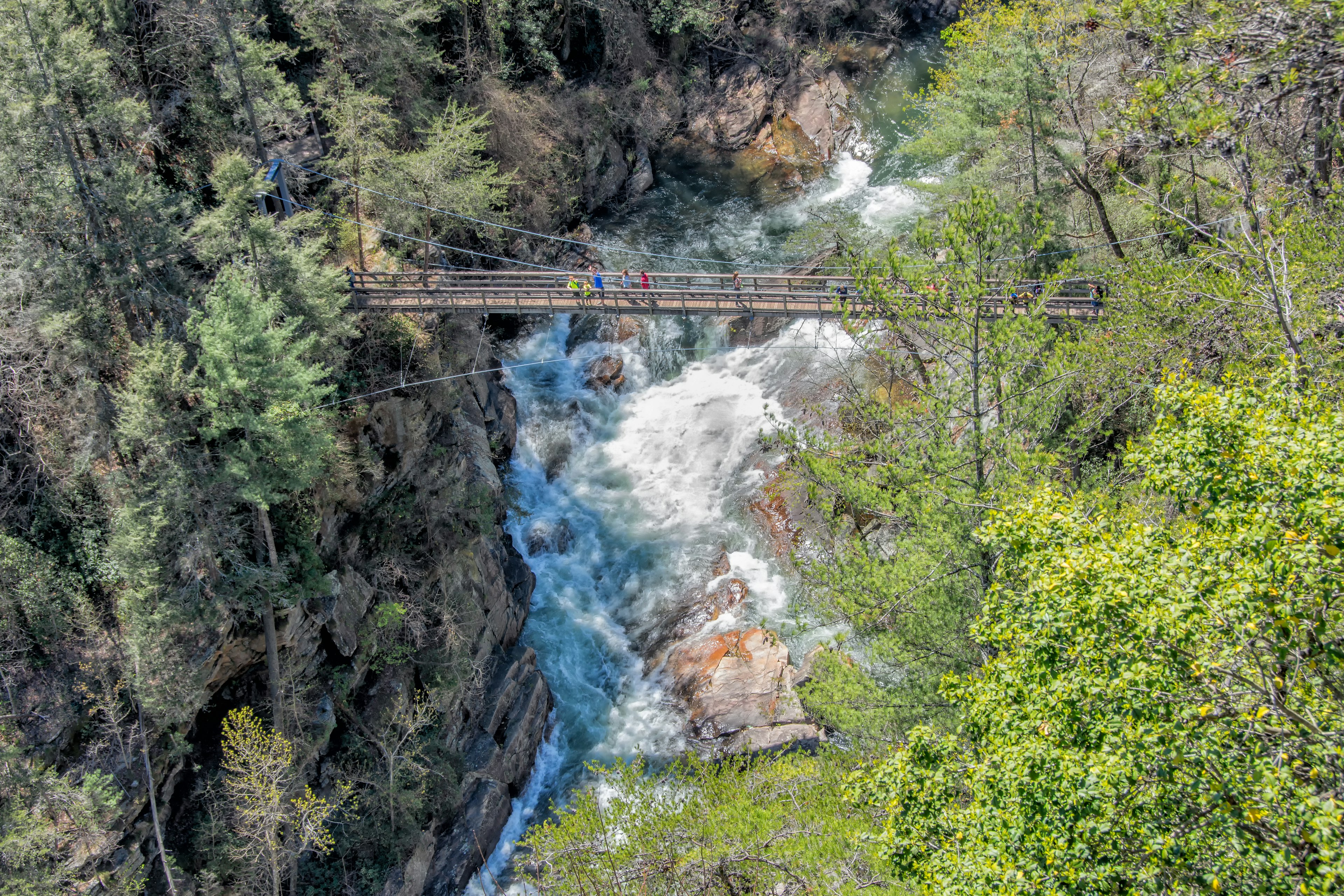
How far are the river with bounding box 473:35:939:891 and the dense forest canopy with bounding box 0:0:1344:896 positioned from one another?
2451mm

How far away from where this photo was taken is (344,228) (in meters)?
24.3

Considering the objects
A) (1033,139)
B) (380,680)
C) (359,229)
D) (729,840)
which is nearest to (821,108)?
(1033,139)

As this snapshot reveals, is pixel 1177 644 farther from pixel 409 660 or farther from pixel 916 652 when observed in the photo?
pixel 409 660

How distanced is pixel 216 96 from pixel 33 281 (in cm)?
816

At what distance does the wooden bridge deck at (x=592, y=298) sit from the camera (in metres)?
21.3

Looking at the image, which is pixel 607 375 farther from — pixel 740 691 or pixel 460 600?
pixel 740 691

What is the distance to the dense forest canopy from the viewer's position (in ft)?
25.7

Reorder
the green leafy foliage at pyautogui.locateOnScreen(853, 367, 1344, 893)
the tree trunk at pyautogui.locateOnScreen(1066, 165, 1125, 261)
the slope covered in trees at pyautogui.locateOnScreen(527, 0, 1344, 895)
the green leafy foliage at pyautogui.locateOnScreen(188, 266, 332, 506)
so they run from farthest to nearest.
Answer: the tree trunk at pyautogui.locateOnScreen(1066, 165, 1125, 261), the green leafy foliage at pyautogui.locateOnScreen(188, 266, 332, 506), the slope covered in trees at pyautogui.locateOnScreen(527, 0, 1344, 895), the green leafy foliage at pyautogui.locateOnScreen(853, 367, 1344, 893)

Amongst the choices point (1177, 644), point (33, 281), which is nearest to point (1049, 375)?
point (1177, 644)

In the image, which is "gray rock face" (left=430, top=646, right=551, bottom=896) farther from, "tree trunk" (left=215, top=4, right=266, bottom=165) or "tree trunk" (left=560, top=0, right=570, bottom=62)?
"tree trunk" (left=560, top=0, right=570, bottom=62)

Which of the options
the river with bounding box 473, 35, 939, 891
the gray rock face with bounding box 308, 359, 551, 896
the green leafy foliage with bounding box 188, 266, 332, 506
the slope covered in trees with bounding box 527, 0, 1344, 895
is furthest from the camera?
the river with bounding box 473, 35, 939, 891

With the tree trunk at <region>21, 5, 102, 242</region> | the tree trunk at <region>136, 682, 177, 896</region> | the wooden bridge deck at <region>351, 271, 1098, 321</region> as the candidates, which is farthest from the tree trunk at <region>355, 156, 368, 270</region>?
the tree trunk at <region>136, 682, 177, 896</region>

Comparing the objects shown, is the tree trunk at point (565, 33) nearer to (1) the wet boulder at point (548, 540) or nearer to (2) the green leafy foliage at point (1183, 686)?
(1) the wet boulder at point (548, 540)

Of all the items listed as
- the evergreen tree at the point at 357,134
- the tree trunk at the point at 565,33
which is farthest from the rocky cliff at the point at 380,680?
the tree trunk at the point at 565,33
